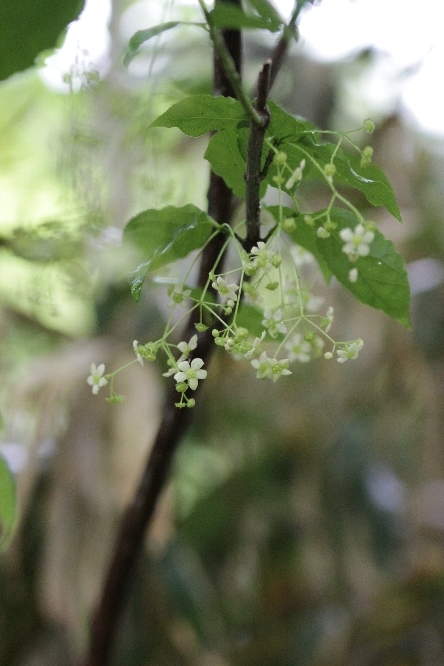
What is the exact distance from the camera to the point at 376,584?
3.90 feet

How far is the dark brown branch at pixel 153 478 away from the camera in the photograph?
0.45 meters

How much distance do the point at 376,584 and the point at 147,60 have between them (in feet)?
3.87

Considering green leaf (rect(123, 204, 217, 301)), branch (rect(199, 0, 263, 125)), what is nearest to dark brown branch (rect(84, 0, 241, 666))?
green leaf (rect(123, 204, 217, 301))

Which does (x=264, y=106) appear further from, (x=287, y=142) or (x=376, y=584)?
(x=376, y=584)

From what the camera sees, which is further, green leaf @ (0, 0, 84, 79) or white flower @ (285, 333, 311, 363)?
white flower @ (285, 333, 311, 363)

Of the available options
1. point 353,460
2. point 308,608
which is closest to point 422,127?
point 353,460

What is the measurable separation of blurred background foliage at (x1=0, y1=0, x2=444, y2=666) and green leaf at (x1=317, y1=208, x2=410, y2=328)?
55 cm

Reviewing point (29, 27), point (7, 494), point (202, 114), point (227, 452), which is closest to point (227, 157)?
point (202, 114)

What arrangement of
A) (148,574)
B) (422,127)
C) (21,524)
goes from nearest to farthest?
(21,524)
(148,574)
(422,127)

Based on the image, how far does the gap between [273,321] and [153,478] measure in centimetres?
27

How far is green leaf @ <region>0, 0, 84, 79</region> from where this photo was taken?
36 cm

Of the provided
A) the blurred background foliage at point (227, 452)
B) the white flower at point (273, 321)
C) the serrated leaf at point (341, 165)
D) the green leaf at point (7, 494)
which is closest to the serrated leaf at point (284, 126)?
the serrated leaf at point (341, 165)

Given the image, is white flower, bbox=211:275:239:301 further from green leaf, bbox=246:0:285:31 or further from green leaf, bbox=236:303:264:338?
green leaf, bbox=246:0:285:31

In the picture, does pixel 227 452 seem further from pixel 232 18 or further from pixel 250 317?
pixel 232 18
